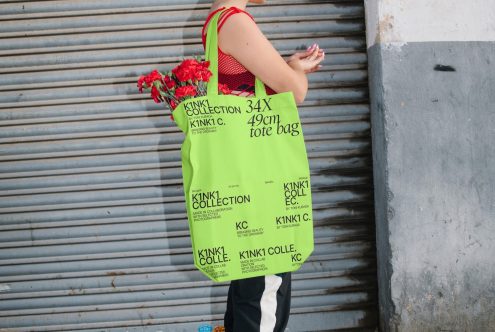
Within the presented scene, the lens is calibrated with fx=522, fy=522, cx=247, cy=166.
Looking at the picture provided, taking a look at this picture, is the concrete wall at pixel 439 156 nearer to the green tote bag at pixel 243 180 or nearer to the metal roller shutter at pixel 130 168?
the metal roller shutter at pixel 130 168

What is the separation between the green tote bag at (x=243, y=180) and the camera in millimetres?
2145

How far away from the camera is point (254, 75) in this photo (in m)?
2.21

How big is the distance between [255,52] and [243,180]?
0.52 metres

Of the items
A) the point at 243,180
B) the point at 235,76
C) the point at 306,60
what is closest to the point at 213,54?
the point at 235,76

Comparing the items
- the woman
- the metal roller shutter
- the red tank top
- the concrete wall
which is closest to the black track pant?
the woman

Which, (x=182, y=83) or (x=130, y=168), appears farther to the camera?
(x=130, y=168)

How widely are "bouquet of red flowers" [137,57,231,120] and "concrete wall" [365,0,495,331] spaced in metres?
1.82

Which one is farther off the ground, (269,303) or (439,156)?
(439,156)

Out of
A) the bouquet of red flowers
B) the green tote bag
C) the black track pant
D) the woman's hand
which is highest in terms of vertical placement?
the woman's hand

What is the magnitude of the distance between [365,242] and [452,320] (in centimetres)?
84

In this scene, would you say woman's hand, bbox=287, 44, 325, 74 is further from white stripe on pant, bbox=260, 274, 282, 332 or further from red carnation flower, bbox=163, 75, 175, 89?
white stripe on pant, bbox=260, 274, 282, 332

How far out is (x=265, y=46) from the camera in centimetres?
210

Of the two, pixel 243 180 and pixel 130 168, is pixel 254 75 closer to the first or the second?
pixel 243 180

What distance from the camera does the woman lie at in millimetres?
2104
